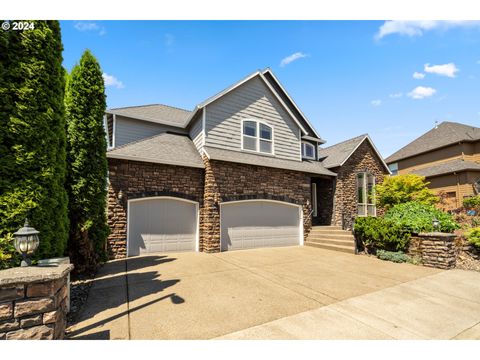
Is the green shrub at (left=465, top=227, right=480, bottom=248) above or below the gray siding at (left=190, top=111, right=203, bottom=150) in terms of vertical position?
below

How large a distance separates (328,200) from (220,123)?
27.4 feet

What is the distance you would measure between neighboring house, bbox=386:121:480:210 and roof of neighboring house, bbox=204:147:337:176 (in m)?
12.7

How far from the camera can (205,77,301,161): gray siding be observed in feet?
36.2

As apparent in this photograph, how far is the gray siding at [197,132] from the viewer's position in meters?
11.2

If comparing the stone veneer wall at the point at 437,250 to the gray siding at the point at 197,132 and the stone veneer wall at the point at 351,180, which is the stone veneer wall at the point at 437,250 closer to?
the stone veneer wall at the point at 351,180

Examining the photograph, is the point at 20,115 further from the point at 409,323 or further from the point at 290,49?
the point at 409,323

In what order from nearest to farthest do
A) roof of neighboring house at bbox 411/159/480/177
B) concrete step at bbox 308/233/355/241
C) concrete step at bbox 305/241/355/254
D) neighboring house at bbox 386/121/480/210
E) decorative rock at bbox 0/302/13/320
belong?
decorative rock at bbox 0/302/13/320 → concrete step at bbox 305/241/355/254 → concrete step at bbox 308/233/355/241 → roof of neighboring house at bbox 411/159/480/177 → neighboring house at bbox 386/121/480/210

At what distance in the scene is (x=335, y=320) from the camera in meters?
3.90

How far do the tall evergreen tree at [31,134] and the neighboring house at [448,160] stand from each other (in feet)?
78.1

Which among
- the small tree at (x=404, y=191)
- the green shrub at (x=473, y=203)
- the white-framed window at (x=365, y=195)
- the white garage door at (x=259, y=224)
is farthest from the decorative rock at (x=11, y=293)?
the green shrub at (x=473, y=203)

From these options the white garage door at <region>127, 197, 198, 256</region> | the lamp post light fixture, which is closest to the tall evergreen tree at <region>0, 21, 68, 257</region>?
the lamp post light fixture

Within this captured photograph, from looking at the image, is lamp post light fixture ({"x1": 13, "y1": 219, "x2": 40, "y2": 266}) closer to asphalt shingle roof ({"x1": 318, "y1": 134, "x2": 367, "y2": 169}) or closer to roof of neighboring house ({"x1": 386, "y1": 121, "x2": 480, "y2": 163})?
asphalt shingle roof ({"x1": 318, "y1": 134, "x2": 367, "y2": 169})

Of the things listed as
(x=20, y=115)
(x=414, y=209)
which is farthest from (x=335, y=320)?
(x=414, y=209)
